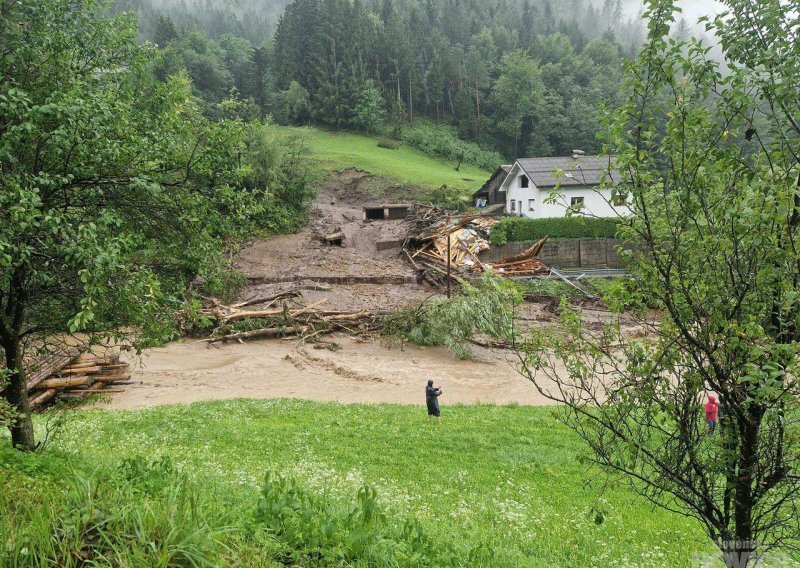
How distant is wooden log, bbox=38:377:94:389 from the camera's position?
16.5 meters

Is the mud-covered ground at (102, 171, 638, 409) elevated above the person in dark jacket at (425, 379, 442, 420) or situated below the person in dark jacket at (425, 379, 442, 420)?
below

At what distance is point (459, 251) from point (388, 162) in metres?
28.2

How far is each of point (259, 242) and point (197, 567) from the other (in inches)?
1524

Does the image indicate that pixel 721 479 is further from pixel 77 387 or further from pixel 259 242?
pixel 259 242

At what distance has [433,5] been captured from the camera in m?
116

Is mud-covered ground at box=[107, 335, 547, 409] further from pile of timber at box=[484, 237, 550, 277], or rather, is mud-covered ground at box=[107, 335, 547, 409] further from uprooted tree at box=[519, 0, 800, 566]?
uprooted tree at box=[519, 0, 800, 566]

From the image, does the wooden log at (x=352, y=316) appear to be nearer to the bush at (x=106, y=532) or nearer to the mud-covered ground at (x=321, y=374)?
the mud-covered ground at (x=321, y=374)

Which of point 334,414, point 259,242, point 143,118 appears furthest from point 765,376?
point 259,242

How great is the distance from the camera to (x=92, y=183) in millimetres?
6586

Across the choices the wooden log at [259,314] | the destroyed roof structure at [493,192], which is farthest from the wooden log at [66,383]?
the destroyed roof structure at [493,192]

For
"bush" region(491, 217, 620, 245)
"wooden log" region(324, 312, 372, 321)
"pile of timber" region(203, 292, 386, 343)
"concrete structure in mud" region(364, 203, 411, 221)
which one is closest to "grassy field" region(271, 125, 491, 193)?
"concrete structure in mud" region(364, 203, 411, 221)

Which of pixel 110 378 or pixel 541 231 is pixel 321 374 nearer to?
pixel 110 378

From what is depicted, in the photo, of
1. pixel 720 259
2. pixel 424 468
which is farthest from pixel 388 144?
pixel 720 259

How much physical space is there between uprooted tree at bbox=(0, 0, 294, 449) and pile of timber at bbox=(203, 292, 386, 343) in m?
18.0
